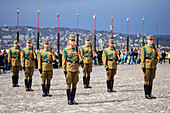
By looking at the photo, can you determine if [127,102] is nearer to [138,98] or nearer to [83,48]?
[138,98]

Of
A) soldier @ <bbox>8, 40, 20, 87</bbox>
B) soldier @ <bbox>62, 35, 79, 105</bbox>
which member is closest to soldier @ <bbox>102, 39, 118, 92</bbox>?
soldier @ <bbox>62, 35, 79, 105</bbox>

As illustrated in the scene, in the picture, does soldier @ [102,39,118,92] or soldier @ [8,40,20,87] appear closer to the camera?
soldier @ [102,39,118,92]

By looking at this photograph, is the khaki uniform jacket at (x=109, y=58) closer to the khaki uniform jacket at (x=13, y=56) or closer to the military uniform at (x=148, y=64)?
the military uniform at (x=148, y=64)

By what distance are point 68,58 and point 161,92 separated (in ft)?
14.3

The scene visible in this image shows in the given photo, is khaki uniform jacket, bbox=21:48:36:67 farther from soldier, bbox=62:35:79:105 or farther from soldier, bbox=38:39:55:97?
soldier, bbox=62:35:79:105

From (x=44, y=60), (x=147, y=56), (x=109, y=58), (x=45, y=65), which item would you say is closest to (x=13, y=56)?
(x=44, y=60)

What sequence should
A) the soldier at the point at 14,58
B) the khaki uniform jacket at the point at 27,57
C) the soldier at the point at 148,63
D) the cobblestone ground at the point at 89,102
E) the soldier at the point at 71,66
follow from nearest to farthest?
the cobblestone ground at the point at 89,102 → the soldier at the point at 71,66 → the soldier at the point at 148,63 → the khaki uniform jacket at the point at 27,57 → the soldier at the point at 14,58

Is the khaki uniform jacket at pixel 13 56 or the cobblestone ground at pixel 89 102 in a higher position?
the khaki uniform jacket at pixel 13 56

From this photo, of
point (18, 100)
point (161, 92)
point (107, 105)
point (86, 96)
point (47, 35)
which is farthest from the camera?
point (47, 35)

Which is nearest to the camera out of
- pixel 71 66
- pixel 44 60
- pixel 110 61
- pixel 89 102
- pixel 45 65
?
pixel 71 66

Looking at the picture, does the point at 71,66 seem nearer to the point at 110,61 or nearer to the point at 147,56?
the point at 147,56

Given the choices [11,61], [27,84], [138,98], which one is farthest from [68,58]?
[11,61]

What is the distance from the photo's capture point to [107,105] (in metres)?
9.44

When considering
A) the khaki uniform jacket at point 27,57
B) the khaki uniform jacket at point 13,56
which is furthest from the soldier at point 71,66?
the khaki uniform jacket at point 13,56
